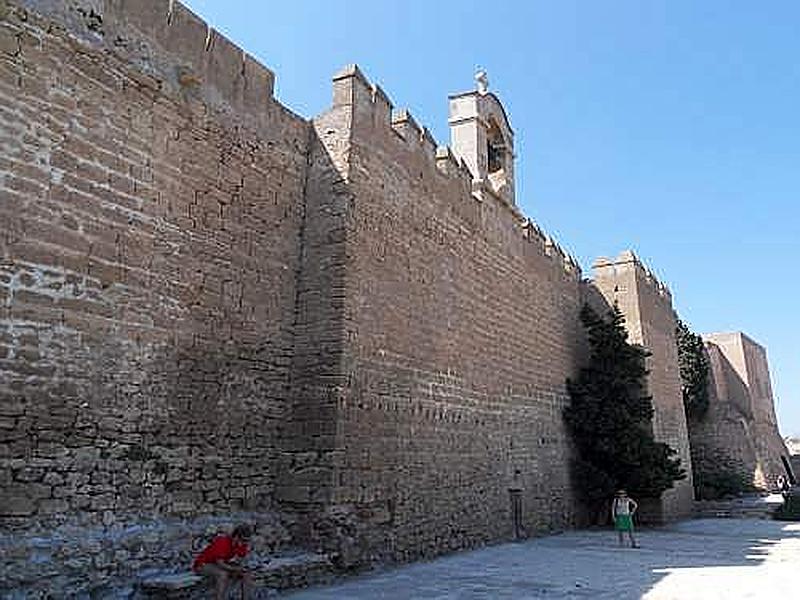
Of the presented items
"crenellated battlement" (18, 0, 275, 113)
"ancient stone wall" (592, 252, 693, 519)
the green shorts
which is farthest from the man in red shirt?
"ancient stone wall" (592, 252, 693, 519)

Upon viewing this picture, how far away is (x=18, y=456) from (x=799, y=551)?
1103cm

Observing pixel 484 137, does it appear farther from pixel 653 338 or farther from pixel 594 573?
pixel 594 573

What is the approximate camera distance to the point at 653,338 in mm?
18219

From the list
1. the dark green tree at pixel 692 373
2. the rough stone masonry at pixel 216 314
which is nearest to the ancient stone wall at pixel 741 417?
the dark green tree at pixel 692 373

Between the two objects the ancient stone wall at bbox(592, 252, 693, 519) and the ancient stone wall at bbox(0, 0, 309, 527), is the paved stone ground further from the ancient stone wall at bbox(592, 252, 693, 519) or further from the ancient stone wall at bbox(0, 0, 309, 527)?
the ancient stone wall at bbox(592, 252, 693, 519)

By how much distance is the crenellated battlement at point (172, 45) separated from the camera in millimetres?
6410

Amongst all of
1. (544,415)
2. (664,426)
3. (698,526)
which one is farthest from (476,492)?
(664,426)

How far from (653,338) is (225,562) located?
49.6 feet

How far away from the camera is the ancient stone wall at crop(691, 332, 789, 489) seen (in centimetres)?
2369

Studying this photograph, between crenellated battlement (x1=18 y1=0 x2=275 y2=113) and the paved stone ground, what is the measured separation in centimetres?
557

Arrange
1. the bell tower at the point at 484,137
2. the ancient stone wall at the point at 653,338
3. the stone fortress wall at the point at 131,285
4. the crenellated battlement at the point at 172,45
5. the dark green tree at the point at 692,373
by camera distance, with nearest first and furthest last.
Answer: the stone fortress wall at the point at 131,285 < the crenellated battlement at the point at 172,45 < the bell tower at the point at 484,137 < the ancient stone wall at the point at 653,338 < the dark green tree at the point at 692,373

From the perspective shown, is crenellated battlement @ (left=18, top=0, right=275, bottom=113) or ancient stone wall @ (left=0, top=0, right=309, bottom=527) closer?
ancient stone wall @ (left=0, top=0, right=309, bottom=527)

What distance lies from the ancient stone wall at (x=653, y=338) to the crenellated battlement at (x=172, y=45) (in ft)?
39.8

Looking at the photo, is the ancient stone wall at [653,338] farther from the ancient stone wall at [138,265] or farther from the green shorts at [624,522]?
the ancient stone wall at [138,265]
